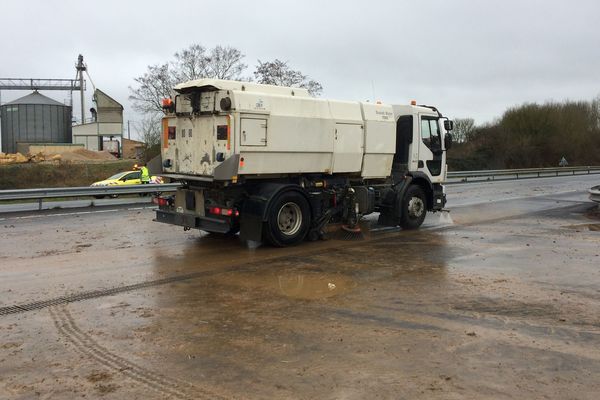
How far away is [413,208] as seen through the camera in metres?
12.5

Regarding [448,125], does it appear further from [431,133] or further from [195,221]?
[195,221]

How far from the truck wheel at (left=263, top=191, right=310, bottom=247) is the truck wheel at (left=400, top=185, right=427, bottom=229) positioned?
291cm

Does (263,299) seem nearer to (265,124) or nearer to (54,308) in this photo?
(54,308)

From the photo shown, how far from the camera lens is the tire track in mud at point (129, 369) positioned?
3867 mm

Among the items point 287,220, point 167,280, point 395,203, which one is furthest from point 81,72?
point 167,280

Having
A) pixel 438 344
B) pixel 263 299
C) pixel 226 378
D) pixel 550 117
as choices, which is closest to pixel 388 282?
pixel 263 299

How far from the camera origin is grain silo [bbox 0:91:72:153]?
A: 203 feet

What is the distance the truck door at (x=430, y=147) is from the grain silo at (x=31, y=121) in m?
59.3

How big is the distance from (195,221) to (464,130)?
166 feet

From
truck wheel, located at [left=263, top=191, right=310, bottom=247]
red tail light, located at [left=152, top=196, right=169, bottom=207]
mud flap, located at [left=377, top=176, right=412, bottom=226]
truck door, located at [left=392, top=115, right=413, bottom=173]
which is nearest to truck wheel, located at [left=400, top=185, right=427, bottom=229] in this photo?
mud flap, located at [left=377, top=176, right=412, bottom=226]

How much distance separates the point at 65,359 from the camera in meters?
4.49

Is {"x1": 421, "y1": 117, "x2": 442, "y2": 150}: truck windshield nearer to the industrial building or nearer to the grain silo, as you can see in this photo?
the industrial building

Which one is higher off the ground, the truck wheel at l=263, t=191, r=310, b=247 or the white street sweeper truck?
the white street sweeper truck

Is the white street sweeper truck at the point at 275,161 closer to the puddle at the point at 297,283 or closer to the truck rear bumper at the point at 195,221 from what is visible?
the truck rear bumper at the point at 195,221
